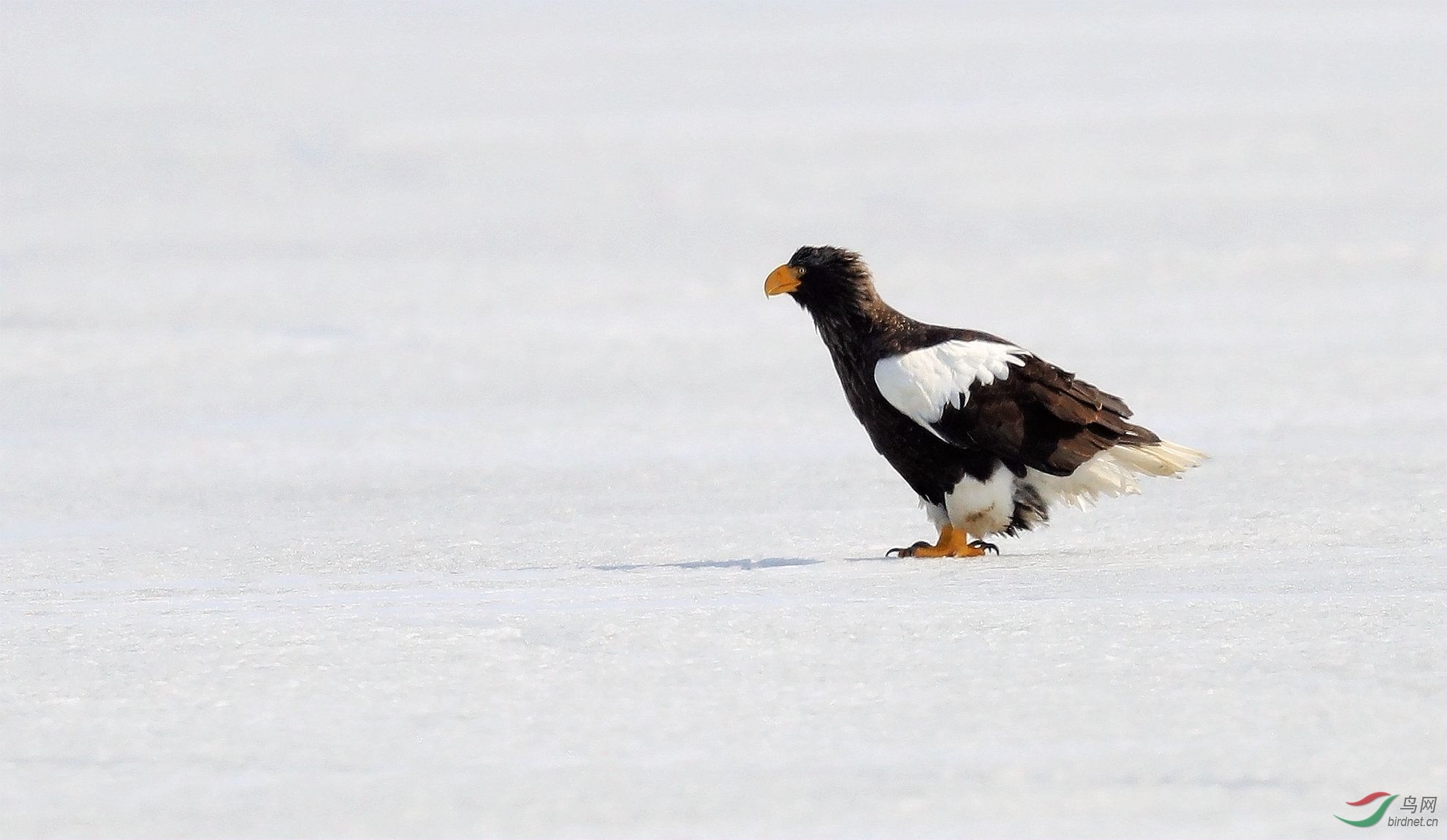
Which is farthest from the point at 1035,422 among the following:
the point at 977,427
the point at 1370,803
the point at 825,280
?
the point at 1370,803

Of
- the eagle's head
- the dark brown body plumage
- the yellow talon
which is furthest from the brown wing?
the eagle's head

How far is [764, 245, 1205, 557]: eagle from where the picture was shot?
16.9ft

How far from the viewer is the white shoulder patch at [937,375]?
510 centimetres

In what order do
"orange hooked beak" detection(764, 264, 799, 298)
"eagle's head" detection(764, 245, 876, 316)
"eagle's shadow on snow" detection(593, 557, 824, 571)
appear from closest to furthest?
1. "eagle's shadow on snow" detection(593, 557, 824, 571)
2. "eagle's head" detection(764, 245, 876, 316)
3. "orange hooked beak" detection(764, 264, 799, 298)

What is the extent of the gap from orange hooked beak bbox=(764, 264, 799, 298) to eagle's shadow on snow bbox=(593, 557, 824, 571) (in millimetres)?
935

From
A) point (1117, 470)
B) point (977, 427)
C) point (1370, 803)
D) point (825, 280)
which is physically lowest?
point (1370, 803)

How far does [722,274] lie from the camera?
32.8ft

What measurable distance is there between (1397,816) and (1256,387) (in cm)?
509

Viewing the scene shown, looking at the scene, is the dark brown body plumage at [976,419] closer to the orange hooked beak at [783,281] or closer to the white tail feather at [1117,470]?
the white tail feather at [1117,470]

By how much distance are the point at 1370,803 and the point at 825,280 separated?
3.07 meters

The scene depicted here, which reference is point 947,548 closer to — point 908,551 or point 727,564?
point 908,551

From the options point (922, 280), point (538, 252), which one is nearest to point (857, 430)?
point (922, 280)

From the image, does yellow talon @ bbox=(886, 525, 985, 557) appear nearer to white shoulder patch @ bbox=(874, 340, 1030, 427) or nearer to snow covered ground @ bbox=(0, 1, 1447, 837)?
snow covered ground @ bbox=(0, 1, 1447, 837)

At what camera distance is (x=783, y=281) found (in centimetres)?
560
